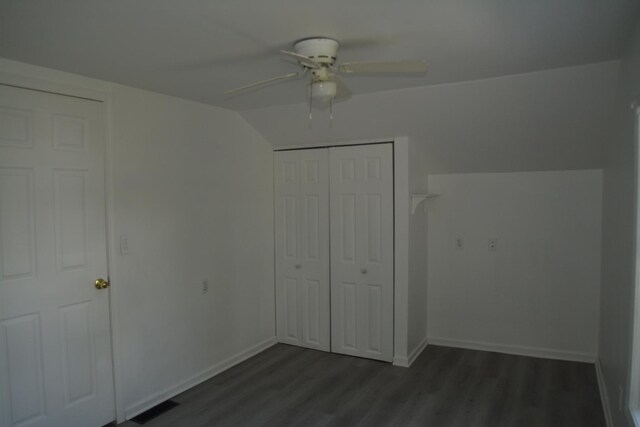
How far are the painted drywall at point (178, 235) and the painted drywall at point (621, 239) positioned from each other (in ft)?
9.44

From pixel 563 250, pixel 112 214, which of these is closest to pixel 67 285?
pixel 112 214

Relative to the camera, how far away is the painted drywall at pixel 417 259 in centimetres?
398

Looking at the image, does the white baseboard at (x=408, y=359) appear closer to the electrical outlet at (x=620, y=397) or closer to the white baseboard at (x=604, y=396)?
the white baseboard at (x=604, y=396)

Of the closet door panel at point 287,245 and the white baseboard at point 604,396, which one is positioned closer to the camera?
the white baseboard at point 604,396

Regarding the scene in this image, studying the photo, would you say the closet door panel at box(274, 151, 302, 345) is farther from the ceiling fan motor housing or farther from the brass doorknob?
the ceiling fan motor housing

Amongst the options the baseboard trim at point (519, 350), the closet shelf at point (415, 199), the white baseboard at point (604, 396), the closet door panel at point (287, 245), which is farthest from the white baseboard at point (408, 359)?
the white baseboard at point (604, 396)

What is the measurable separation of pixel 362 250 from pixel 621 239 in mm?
2083

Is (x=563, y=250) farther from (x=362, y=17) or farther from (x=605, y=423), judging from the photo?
(x=362, y=17)

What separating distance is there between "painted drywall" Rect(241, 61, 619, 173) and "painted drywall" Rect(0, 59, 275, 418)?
61cm

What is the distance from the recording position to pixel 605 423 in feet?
9.54

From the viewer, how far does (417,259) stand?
13.7 feet

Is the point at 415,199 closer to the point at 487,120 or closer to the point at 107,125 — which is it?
the point at 487,120

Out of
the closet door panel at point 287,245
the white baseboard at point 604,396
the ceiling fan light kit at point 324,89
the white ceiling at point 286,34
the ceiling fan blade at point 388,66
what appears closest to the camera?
the white ceiling at point 286,34

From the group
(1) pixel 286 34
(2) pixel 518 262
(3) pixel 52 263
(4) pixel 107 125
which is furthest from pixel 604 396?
(4) pixel 107 125
